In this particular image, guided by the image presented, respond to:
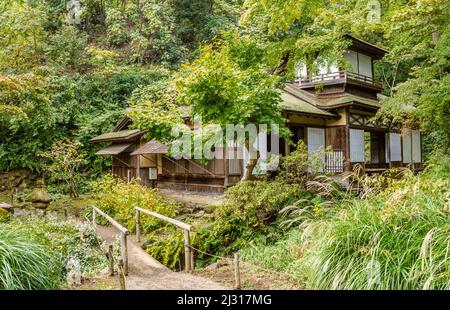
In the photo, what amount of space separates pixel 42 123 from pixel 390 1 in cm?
1722

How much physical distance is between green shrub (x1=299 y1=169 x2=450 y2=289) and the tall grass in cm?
343

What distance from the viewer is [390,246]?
14.4ft

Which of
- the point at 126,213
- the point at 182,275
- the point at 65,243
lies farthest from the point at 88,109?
the point at 182,275

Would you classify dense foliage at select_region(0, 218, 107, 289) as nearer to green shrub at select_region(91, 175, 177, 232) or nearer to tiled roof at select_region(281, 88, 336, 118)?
green shrub at select_region(91, 175, 177, 232)

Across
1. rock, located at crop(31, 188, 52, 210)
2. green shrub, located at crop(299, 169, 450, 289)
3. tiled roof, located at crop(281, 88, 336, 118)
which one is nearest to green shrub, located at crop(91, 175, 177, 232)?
rock, located at crop(31, 188, 52, 210)

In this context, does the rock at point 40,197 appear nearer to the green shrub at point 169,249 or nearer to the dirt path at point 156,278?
the green shrub at point 169,249

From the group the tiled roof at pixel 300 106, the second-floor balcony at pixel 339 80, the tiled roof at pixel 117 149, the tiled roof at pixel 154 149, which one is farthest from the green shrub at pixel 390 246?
the tiled roof at pixel 117 149

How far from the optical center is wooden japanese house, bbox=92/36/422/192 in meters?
14.0

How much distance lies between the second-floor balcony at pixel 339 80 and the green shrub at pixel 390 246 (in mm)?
11679

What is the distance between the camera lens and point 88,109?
2233cm

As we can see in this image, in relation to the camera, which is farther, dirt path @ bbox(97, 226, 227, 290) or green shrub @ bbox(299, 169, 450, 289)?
dirt path @ bbox(97, 226, 227, 290)

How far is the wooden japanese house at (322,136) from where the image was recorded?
13969mm

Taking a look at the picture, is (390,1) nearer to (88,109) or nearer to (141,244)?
(141,244)

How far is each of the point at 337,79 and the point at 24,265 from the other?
14.8 m
